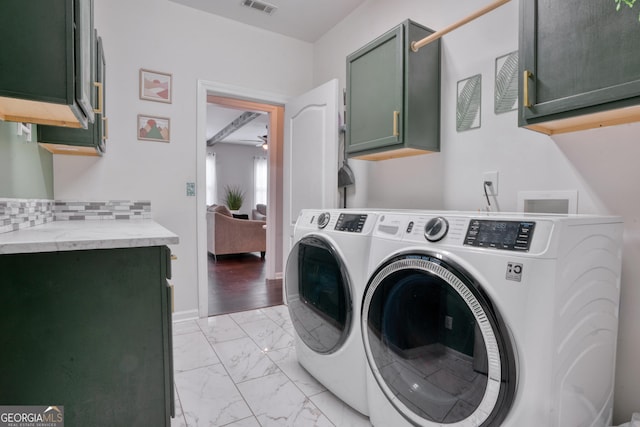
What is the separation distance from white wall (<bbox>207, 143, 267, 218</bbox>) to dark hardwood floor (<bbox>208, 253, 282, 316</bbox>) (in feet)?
12.4

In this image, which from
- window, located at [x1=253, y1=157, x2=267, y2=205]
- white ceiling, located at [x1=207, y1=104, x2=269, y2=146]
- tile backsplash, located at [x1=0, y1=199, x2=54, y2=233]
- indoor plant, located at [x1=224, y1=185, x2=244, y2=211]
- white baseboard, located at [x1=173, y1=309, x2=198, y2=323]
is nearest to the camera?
tile backsplash, located at [x1=0, y1=199, x2=54, y2=233]

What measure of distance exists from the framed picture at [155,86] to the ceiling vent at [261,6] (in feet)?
2.82

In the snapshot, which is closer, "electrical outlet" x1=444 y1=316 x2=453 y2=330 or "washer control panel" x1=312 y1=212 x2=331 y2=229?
"electrical outlet" x1=444 y1=316 x2=453 y2=330

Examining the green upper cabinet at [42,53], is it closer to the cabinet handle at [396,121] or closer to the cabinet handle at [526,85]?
the cabinet handle at [396,121]

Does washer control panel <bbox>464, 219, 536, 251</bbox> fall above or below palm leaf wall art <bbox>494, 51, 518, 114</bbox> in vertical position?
below

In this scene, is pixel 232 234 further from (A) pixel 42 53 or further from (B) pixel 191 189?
(A) pixel 42 53

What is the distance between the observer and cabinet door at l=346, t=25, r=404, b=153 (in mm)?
1812

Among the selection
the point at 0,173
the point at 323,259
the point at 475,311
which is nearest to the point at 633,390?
the point at 475,311

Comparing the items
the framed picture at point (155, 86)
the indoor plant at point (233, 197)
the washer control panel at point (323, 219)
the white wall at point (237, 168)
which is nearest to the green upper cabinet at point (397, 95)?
Result: the washer control panel at point (323, 219)

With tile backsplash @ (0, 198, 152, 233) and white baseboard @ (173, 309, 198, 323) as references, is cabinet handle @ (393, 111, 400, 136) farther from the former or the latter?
white baseboard @ (173, 309, 198, 323)

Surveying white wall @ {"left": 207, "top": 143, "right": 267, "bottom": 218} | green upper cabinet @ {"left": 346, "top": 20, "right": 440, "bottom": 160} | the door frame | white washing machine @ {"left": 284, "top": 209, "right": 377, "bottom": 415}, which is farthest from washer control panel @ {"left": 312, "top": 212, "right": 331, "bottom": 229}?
white wall @ {"left": 207, "top": 143, "right": 267, "bottom": 218}

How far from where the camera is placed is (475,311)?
0.94m

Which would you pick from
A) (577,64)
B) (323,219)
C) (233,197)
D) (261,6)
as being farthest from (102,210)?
(233,197)

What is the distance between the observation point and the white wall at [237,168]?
28.3ft
